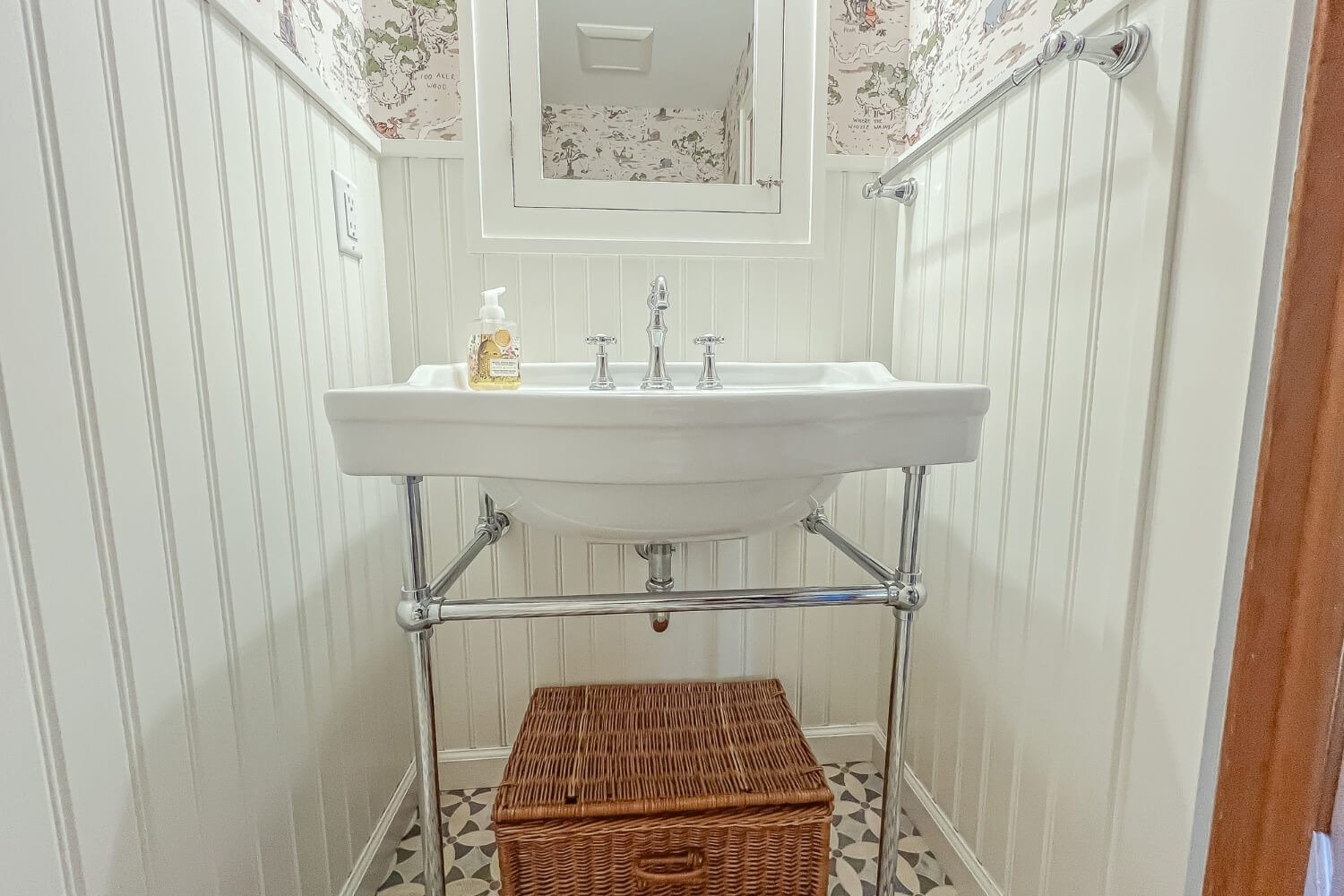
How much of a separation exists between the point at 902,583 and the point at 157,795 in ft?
2.42

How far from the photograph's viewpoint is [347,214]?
86 cm

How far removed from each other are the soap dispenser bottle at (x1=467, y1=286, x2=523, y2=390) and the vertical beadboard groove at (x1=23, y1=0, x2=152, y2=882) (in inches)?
16.1

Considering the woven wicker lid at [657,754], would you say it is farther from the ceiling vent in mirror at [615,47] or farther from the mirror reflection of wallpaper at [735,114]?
the ceiling vent in mirror at [615,47]

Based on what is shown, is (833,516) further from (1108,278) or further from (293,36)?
(293,36)

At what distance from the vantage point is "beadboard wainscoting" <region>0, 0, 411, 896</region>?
16.0 inches

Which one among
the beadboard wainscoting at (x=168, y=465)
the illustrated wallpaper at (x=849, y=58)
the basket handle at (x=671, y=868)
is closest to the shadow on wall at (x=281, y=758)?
the beadboard wainscoting at (x=168, y=465)

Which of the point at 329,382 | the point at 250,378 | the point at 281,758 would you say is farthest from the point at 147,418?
the point at 281,758

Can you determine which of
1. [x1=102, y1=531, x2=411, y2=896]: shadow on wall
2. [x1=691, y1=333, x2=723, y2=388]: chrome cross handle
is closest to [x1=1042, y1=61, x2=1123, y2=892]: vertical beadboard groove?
[x1=691, y1=333, x2=723, y2=388]: chrome cross handle

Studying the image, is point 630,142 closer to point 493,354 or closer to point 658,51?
point 658,51

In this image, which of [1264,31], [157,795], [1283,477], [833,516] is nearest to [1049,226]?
[1264,31]

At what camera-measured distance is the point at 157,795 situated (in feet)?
1.67

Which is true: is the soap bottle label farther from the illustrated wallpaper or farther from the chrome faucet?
the illustrated wallpaper

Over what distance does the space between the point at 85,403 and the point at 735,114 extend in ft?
3.14

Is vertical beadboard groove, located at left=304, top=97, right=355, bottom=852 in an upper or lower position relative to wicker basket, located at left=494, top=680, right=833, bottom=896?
upper
